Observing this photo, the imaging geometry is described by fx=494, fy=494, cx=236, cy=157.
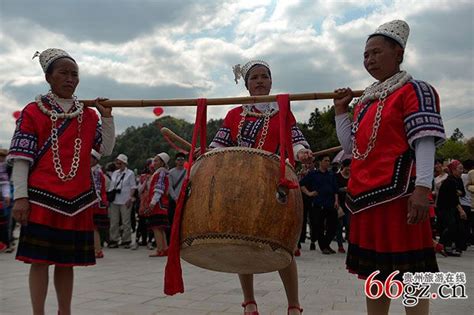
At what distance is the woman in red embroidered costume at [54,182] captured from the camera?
10.5ft

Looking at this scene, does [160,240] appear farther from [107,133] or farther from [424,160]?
[424,160]

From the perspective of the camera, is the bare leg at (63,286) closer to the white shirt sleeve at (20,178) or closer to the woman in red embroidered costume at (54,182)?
the woman in red embroidered costume at (54,182)

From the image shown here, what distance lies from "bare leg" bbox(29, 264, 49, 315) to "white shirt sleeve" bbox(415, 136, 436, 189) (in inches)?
94.2

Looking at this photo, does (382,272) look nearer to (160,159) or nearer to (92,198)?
(92,198)

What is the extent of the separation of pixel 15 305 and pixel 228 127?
2.51 meters

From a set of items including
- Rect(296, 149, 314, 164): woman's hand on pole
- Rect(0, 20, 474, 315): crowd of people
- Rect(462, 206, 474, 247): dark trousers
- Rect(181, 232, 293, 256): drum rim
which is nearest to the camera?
Rect(181, 232, 293, 256): drum rim

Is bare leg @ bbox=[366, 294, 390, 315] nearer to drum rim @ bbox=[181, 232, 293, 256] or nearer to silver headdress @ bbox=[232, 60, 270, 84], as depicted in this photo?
drum rim @ bbox=[181, 232, 293, 256]

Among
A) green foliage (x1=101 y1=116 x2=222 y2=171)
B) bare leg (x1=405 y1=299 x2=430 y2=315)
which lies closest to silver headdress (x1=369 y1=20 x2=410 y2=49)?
bare leg (x1=405 y1=299 x2=430 y2=315)

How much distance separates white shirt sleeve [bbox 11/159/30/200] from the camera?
3.19m

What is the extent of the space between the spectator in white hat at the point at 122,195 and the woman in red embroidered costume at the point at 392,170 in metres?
8.62

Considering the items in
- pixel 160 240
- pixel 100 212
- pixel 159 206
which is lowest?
pixel 160 240

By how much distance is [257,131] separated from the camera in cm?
373

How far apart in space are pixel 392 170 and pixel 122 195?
9.02 metres

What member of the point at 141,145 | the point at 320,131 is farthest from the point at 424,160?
the point at 141,145
